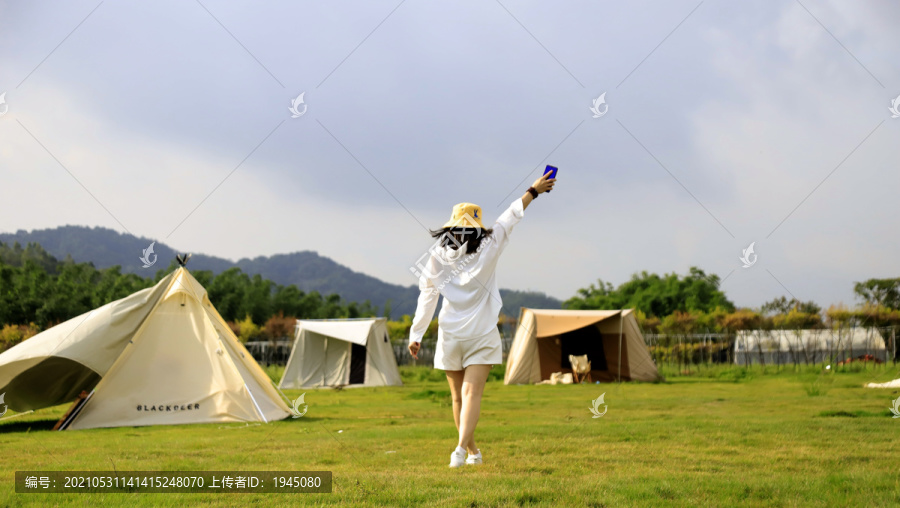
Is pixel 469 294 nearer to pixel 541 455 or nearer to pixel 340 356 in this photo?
pixel 541 455

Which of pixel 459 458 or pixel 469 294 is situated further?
pixel 469 294

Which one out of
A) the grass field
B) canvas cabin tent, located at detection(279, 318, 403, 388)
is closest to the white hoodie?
the grass field

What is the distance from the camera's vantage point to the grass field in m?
3.28

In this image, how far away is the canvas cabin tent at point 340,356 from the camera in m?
18.2

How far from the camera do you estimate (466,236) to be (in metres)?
4.29

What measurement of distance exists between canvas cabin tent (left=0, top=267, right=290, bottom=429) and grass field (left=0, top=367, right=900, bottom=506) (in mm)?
423

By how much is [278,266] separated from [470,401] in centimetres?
15810

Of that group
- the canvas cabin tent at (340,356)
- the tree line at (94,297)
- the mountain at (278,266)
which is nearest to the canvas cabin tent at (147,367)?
the canvas cabin tent at (340,356)

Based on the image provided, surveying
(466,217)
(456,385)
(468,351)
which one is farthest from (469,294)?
(456,385)

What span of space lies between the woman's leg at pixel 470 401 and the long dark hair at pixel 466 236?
71cm

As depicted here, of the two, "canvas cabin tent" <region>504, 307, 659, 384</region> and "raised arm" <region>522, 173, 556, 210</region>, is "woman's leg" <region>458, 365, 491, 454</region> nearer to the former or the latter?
"raised arm" <region>522, 173, 556, 210</region>

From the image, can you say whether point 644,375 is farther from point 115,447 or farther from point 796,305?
point 115,447

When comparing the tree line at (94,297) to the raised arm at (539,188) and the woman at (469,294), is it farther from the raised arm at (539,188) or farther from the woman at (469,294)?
the raised arm at (539,188)

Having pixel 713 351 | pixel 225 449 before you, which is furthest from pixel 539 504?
pixel 713 351
